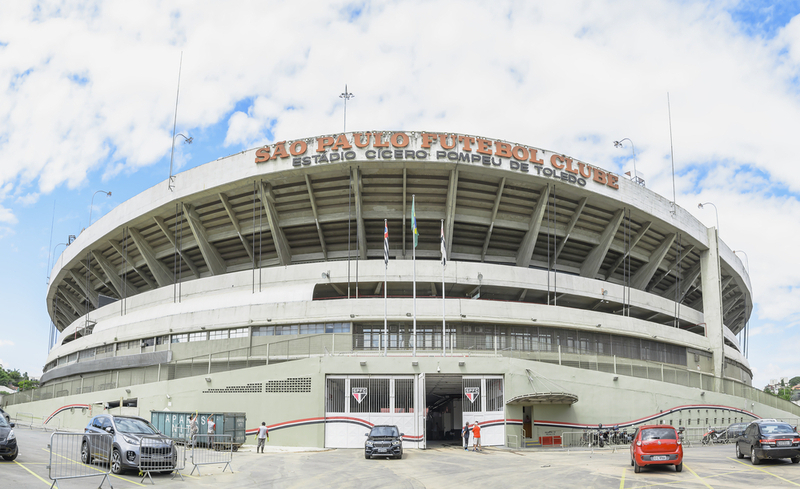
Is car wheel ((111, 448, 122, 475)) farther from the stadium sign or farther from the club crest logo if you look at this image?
the stadium sign

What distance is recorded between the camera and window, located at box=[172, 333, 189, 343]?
147 ft

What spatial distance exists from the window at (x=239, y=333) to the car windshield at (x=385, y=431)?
1756 cm

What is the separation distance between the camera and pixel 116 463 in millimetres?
19047

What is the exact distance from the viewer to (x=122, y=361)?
48.1 m

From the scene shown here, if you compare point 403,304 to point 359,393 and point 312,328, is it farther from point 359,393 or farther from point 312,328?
point 359,393

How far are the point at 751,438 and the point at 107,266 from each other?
5308cm

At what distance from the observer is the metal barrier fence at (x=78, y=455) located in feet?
51.6

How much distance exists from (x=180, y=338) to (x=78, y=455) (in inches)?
1095

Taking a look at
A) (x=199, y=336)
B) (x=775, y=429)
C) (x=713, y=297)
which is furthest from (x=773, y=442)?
(x=713, y=297)

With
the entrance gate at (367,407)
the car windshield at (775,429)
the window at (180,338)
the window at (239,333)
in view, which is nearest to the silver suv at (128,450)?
the entrance gate at (367,407)

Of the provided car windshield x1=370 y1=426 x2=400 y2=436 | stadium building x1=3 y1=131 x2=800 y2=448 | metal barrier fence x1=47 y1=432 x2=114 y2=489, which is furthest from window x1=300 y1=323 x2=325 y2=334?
metal barrier fence x1=47 y1=432 x2=114 y2=489

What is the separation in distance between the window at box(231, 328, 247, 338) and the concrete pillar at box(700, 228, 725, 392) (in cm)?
3652

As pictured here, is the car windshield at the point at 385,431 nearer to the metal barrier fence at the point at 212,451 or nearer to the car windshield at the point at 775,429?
the metal barrier fence at the point at 212,451

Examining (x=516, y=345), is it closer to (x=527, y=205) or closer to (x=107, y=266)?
(x=527, y=205)
